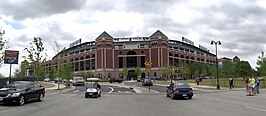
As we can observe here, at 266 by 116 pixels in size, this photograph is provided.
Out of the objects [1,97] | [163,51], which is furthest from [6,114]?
[163,51]

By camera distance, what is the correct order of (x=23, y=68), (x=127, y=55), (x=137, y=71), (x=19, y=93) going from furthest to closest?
(x=127, y=55), (x=137, y=71), (x=23, y=68), (x=19, y=93)

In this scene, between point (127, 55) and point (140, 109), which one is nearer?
point (140, 109)

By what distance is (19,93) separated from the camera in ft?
67.2

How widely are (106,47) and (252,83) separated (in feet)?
337

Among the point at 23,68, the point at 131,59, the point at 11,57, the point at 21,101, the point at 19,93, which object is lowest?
the point at 21,101

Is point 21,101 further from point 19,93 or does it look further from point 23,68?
point 23,68

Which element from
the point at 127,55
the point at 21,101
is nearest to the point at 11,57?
the point at 21,101

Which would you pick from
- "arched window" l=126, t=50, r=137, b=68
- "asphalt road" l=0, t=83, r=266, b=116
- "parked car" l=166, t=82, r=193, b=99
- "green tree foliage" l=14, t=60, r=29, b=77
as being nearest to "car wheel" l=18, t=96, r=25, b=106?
"asphalt road" l=0, t=83, r=266, b=116

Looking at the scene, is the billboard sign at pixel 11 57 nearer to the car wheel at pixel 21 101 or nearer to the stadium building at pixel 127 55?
the car wheel at pixel 21 101

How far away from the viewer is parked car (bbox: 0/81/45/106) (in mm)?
19922

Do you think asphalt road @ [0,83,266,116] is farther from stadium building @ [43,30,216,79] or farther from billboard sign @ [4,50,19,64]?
stadium building @ [43,30,216,79]

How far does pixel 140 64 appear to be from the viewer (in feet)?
432

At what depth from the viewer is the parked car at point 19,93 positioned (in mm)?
19922

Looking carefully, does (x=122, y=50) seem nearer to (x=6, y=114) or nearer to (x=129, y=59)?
(x=129, y=59)
